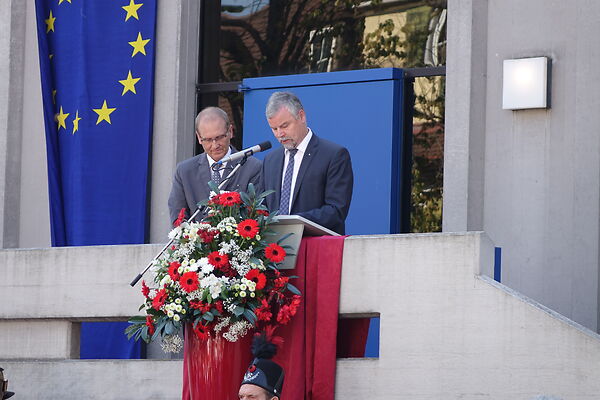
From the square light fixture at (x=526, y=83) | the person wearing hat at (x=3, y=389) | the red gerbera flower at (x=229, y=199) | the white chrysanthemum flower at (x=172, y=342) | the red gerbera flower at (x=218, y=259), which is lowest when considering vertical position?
the person wearing hat at (x=3, y=389)

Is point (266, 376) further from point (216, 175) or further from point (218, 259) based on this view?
point (216, 175)

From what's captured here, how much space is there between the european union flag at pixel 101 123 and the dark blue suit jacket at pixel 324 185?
12.7 ft

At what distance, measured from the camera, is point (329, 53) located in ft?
40.5

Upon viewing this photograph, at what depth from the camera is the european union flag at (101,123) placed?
490 inches

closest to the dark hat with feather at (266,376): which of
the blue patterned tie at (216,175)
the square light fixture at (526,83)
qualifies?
the blue patterned tie at (216,175)

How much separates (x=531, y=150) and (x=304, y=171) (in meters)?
2.59

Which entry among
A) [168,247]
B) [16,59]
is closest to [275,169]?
[168,247]

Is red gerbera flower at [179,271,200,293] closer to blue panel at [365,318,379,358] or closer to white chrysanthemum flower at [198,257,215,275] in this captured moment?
white chrysanthemum flower at [198,257,215,275]

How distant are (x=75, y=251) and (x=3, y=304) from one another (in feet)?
2.47

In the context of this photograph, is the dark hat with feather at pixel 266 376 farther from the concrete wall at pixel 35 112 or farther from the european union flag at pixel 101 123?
the concrete wall at pixel 35 112

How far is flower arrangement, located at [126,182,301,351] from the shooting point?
776 cm

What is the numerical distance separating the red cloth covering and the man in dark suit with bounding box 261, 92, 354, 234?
299 millimetres

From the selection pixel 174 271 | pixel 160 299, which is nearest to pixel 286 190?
pixel 174 271

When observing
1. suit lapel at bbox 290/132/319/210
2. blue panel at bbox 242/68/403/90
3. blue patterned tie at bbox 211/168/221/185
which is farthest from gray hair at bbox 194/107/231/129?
blue panel at bbox 242/68/403/90
